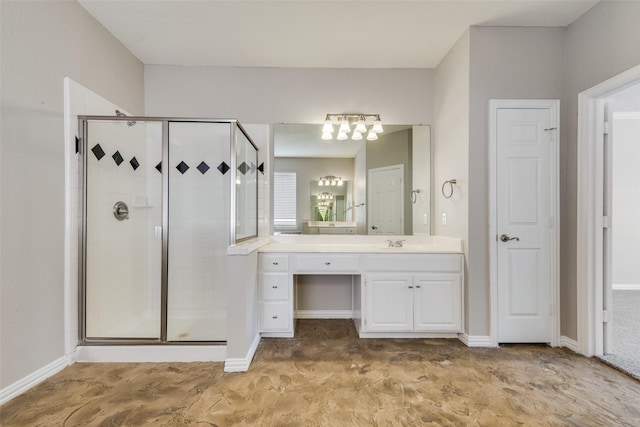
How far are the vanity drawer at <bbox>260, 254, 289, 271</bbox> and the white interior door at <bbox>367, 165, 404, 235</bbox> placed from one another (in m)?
A: 1.07

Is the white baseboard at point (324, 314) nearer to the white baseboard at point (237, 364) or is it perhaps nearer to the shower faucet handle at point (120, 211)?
the white baseboard at point (237, 364)

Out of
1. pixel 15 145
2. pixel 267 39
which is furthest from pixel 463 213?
pixel 15 145

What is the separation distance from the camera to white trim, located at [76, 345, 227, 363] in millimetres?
2176

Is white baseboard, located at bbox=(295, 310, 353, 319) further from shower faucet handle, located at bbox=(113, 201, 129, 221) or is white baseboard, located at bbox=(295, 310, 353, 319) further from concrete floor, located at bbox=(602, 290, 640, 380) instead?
concrete floor, located at bbox=(602, 290, 640, 380)

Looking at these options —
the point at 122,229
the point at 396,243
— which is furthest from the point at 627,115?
the point at 122,229

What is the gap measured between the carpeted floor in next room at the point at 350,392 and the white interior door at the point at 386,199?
124 centimetres

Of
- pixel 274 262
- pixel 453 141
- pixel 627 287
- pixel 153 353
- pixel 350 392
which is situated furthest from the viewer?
pixel 627 287

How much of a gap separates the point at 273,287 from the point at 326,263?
0.51m

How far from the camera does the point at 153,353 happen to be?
2.20m

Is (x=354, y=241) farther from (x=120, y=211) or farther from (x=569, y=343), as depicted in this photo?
(x=120, y=211)

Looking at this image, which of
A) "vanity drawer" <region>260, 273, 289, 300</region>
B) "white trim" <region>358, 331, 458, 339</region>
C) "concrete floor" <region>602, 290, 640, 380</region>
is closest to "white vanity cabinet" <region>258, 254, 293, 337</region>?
"vanity drawer" <region>260, 273, 289, 300</region>

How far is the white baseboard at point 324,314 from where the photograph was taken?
316 centimetres

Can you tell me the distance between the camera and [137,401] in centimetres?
172

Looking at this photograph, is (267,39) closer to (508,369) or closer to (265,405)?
(265,405)
